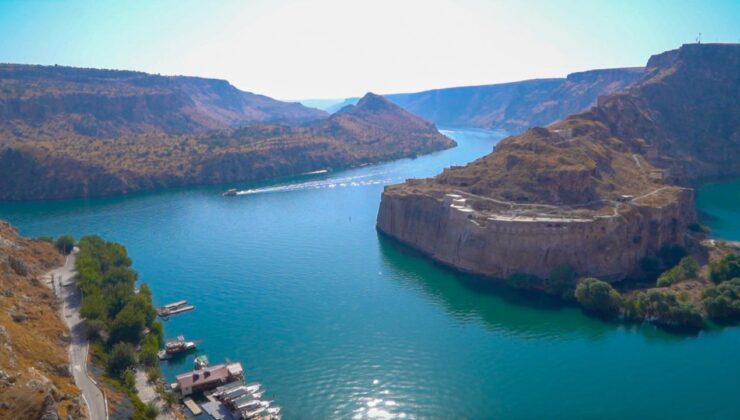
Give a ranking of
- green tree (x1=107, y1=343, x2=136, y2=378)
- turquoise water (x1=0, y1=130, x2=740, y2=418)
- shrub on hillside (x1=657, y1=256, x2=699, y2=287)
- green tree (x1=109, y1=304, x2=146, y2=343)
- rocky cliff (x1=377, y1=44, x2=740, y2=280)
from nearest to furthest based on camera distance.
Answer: turquoise water (x1=0, y1=130, x2=740, y2=418) → green tree (x1=107, y1=343, x2=136, y2=378) → green tree (x1=109, y1=304, x2=146, y2=343) → shrub on hillside (x1=657, y1=256, x2=699, y2=287) → rocky cliff (x1=377, y1=44, x2=740, y2=280)

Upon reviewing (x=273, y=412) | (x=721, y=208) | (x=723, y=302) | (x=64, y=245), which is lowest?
(x=273, y=412)

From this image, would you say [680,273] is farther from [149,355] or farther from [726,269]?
[149,355]

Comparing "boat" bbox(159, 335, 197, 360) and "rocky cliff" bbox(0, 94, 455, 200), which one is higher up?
"rocky cliff" bbox(0, 94, 455, 200)

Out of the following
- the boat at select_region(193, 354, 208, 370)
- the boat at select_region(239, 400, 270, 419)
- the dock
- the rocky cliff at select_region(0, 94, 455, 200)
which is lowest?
the dock

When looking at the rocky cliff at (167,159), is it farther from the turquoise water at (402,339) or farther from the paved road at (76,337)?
the paved road at (76,337)

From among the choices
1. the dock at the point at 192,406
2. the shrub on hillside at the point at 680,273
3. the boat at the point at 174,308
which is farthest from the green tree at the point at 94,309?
the shrub on hillside at the point at 680,273

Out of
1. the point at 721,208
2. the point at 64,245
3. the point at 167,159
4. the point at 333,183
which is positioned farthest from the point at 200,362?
the point at 167,159

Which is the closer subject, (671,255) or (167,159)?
(671,255)

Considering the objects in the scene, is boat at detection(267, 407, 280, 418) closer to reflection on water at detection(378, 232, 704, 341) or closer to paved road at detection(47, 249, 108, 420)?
paved road at detection(47, 249, 108, 420)

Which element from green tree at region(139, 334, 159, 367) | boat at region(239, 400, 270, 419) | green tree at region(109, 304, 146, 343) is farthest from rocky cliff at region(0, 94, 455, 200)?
boat at region(239, 400, 270, 419)
